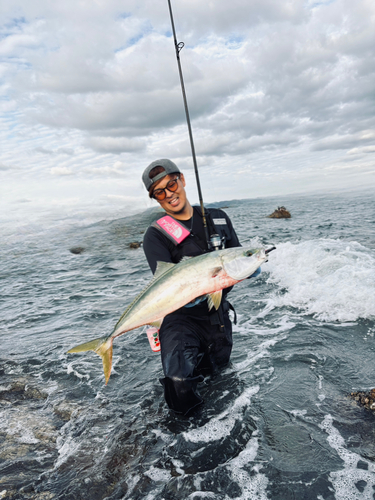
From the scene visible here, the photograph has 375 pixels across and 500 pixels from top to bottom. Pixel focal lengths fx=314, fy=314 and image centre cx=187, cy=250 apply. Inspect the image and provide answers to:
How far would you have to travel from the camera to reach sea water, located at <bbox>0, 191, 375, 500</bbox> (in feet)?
9.02

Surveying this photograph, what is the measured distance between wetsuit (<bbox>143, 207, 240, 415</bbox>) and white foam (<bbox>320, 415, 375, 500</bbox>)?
55.5 inches

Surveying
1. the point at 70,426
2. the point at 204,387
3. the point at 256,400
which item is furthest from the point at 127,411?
the point at 256,400

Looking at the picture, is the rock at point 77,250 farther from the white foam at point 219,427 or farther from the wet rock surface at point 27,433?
the white foam at point 219,427

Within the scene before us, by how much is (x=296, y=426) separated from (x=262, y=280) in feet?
20.0

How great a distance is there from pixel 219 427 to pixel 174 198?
272 cm

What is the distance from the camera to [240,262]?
302cm

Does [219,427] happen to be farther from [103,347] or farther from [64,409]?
[64,409]

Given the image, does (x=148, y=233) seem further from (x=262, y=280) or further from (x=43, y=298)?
(x=43, y=298)

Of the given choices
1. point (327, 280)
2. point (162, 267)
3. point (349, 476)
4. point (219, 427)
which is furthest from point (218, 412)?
point (327, 280)

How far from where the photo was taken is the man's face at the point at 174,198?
397 centimetres

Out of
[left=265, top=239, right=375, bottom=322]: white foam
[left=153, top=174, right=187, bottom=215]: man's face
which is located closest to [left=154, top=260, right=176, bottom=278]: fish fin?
[left=153, top=174, right=187, bottom=215]: man's face

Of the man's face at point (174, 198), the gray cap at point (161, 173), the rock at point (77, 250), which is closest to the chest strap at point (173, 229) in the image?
the man's face at point (174, 198)

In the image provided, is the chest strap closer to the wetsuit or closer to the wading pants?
the wetsuit

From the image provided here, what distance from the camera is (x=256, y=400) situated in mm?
3715
